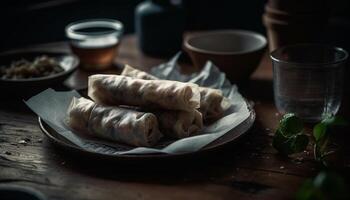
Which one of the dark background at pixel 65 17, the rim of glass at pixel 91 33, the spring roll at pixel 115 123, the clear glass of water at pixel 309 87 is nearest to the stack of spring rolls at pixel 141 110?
the spring roll at pixel 115 123

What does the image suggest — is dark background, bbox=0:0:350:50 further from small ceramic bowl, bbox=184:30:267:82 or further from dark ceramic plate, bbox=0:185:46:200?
dark ceramic plate, bbox=0:185:46:200

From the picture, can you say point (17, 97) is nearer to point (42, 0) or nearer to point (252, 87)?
point (252, 87)

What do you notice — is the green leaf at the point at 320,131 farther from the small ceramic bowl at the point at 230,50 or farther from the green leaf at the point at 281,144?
the small ceramic bowl at the point at 230,50

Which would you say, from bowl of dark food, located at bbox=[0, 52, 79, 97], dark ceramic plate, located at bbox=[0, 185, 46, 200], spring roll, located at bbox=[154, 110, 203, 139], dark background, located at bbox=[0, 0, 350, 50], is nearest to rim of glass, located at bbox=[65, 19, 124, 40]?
bowl of dark food, located at bbox=[0, 52, 79, 97]

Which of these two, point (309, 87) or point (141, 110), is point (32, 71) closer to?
point (141, 110)

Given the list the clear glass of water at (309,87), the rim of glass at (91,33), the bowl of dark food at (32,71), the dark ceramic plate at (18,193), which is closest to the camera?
the dark ceramic plate at (18,193)

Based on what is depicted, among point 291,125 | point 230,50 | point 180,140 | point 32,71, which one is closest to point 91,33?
point 32,71

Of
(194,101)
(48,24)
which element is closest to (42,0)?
(48,24)
